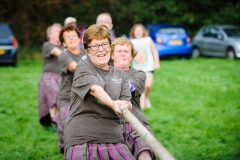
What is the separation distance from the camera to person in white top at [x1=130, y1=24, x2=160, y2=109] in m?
8.27

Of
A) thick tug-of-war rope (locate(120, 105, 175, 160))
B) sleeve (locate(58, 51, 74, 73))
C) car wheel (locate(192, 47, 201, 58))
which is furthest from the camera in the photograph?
car wheel (locate(192, 47, 201, 58))

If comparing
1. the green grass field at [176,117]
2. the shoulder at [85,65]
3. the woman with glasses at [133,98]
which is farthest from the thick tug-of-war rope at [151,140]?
the green grass field at [176,117]

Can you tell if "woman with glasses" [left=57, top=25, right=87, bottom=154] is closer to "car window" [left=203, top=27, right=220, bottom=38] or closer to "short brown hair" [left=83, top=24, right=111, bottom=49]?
"short brown hair" [left=83, top=24, right=111, bottom=49]

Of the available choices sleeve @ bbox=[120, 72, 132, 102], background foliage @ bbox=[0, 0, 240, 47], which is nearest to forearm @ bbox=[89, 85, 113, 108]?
sleeve @ bbox=[120, 72, 132, 102]

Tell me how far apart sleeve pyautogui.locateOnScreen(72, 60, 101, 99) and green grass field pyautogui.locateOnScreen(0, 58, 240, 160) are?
2.54m

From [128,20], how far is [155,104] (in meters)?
16.5

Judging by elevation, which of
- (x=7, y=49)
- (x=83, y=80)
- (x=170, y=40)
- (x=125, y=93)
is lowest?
(x=7, y=49)

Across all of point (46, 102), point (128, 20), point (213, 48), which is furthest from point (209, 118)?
point (128, 20)

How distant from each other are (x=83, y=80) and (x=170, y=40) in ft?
49.3

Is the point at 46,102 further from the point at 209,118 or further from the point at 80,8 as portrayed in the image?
the point at 80,8

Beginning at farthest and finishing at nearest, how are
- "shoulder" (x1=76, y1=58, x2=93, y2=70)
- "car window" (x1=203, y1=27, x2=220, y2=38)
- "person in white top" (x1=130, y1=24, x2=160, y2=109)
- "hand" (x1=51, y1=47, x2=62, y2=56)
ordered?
"car window" (x1=203, y1=27, x2=220, y2=38)
"person in white top" (x1=130, y1=24, x2=160, y2=109)
"hand" (x1=51, y1=47, x2=62, y2=56)
"shoulder" (x1=76, y1=58, x2=93, y2=70)

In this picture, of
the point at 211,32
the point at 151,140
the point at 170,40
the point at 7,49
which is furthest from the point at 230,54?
the point at 151,140

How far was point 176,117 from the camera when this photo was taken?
7.50 m

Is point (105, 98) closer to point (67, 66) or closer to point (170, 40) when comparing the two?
point (67, 66)
